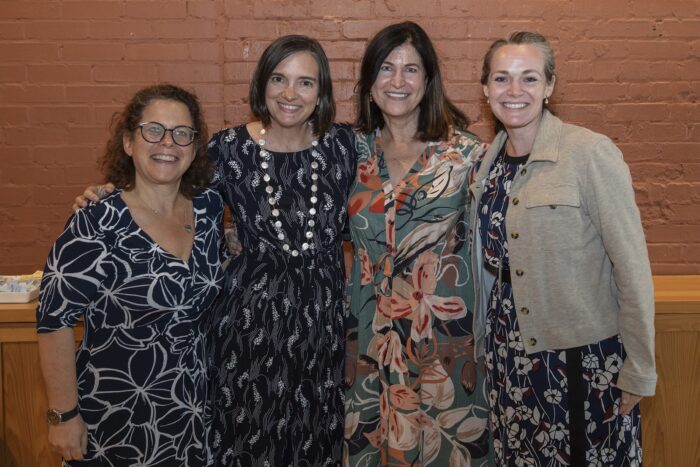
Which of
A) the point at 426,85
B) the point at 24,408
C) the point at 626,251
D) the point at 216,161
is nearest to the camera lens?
the point at 626,251

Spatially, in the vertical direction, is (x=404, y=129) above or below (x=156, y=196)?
above

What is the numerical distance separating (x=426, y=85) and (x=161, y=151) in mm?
994

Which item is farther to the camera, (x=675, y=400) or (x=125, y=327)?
(x=675, y=400)

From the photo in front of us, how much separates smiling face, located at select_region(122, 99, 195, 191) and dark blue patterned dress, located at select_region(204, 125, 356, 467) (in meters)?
0.27

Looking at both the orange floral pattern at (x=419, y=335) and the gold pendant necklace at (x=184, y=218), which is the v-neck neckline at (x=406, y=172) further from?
the gold pendant necklace at (x=184, y=218)

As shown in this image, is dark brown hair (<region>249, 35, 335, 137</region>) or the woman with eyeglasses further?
dark brown hair (<region>249, 35, 335, 137</region>)

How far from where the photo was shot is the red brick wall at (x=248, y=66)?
3045 millimetres

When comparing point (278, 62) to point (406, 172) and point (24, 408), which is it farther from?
point (24, 408)

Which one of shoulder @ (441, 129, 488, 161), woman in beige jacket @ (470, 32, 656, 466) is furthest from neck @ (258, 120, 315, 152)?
woman in beige jacket @ (470, 32, 656, 466)

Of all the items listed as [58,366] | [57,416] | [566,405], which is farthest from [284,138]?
[566,405]

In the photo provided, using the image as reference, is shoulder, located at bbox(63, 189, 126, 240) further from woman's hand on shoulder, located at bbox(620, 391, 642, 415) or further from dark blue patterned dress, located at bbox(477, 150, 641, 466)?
woman's hand on shoulder, located at bbox(620, 391, 642, 415)

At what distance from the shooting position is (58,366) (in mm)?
1931

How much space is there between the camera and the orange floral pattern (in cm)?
231

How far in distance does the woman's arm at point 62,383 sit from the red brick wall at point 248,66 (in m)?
1.35
